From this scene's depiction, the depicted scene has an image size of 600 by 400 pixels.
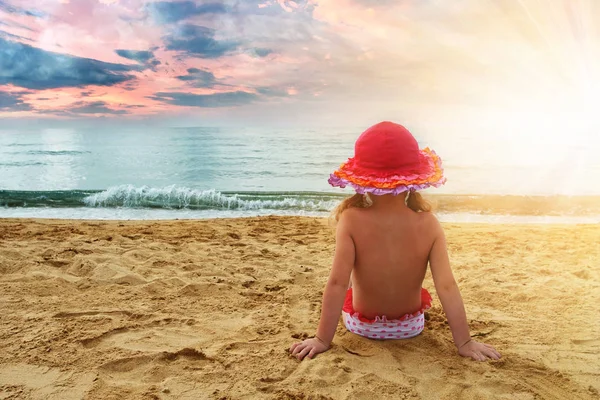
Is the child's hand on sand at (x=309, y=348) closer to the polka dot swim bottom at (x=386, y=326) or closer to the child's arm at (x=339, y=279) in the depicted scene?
the child's arm at (x=339, y=279)

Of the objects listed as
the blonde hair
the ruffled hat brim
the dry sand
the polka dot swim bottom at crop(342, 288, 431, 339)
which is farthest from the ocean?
the ruffled hat brim

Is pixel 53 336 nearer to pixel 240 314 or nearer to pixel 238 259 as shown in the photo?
pixel 240 314

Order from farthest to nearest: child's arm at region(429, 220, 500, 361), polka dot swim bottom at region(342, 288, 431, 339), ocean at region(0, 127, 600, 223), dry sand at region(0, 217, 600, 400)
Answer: ocean at region(0, 127, 600, 223) < polka dot swim bottom at region(342, 288, 431, 339) < child's arm at region(429, 220, 500, 361) < dry sand at region(0, 217, 600, 400)

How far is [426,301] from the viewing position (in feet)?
9.32

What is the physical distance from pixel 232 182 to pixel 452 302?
1367 centimetres

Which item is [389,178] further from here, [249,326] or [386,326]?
[249,326]

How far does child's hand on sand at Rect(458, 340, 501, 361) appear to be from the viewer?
249 cm

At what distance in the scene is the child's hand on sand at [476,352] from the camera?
249cm

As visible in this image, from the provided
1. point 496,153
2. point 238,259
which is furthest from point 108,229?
point 496,153

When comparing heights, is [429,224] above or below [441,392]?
above

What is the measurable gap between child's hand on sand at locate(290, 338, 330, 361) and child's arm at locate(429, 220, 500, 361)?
0.71 m

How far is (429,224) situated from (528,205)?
376 inches

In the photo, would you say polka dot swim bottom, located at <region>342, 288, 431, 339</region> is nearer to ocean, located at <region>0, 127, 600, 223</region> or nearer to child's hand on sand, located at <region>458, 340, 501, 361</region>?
child's hand on sand, located at <region>458, 340, 501, 361</region>

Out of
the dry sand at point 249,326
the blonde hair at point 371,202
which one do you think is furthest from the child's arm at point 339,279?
the dry sand at point 249,326
